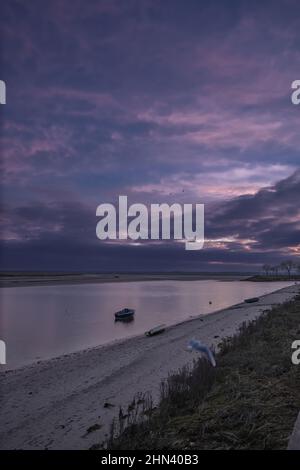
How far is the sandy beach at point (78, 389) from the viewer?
8586 mm

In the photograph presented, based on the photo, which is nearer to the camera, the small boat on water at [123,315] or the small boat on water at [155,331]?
the small boat on water at [155,331]

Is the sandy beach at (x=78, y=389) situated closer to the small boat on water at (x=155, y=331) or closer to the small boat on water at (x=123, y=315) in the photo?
the small boat on water at (x=155, y=331)

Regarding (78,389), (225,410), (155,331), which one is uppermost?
(225,410)

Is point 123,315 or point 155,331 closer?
point 155,331

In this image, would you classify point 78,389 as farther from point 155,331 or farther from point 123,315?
point 123,315

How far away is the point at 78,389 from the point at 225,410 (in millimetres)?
6468

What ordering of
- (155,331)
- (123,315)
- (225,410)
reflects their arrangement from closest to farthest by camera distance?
(225,410), (155,331), (123,315)

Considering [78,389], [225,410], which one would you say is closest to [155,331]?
[78,389]

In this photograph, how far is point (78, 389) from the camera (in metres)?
12.1

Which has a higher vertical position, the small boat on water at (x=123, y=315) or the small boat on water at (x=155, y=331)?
the small boat on water at (x=155, y=331)

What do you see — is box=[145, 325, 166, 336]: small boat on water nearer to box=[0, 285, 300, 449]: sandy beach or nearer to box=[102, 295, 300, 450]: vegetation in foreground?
box=[0, 285, 300, 449]: sandy beach

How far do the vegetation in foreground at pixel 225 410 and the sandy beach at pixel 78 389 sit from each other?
112 centimetres

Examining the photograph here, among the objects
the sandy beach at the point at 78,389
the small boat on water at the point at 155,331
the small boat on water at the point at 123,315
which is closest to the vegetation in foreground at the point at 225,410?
the sandy beach at the point at 78,389

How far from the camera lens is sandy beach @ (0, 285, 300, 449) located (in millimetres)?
8586
